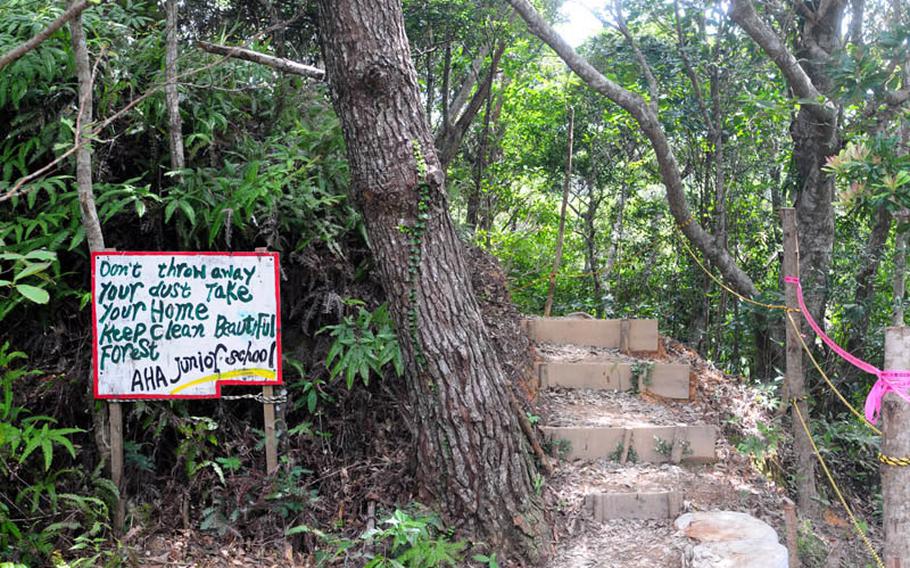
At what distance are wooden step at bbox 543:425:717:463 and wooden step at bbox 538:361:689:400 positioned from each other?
0.80 meters

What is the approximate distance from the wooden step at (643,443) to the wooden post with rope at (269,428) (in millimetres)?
1942

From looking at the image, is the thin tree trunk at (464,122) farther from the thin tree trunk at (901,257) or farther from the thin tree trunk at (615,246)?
the thin tree trunk at (901,257)

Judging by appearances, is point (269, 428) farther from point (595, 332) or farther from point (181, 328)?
point (595, 332)

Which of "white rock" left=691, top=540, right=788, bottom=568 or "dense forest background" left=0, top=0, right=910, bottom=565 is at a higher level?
"dense forest background" left=0, top=0, right=910, bottom=565

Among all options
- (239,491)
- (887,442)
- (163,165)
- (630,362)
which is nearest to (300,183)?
(163,165)

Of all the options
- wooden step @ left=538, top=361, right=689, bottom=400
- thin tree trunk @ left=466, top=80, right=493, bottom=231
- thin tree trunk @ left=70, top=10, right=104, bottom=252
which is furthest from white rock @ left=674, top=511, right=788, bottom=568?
thin tree trunk @ left=466, top=80, right=493, bottom=231

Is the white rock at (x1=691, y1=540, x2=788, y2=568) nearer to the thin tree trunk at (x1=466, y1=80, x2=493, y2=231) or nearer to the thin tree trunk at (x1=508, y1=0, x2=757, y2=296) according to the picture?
the thin tree trunk at (x1=508, y1=0, x2=757, y2=296)

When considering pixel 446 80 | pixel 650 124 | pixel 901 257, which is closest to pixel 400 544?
pixel 901 257

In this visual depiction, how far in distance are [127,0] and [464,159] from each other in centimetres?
508

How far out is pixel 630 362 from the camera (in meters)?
6.47

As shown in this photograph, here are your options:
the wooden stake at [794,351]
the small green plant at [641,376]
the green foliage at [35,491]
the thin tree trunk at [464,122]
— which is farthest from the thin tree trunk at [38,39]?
the thin tree trunk at [464,122]

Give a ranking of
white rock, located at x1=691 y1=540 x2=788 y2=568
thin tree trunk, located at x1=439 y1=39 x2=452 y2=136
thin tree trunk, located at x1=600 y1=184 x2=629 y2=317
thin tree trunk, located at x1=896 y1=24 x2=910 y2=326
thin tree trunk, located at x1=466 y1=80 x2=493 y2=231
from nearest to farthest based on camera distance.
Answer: white rock, located at x1=691 y1=540 x2=788 y2=568
thin tree trunk, located at x1=896 y1=24 x2=910 y2=326
thin tree trunk, located at x1=439 y1=39 x2=452 y2=136
thin tree trunk, located at x1=466 y1=80 x2=493 y2=231
thin tree trunk, located at x1=600 y1=184 x2=629 y2=317

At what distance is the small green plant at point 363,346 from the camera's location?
4.77 meters

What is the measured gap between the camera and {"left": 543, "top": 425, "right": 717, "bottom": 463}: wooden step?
5.43 meters
